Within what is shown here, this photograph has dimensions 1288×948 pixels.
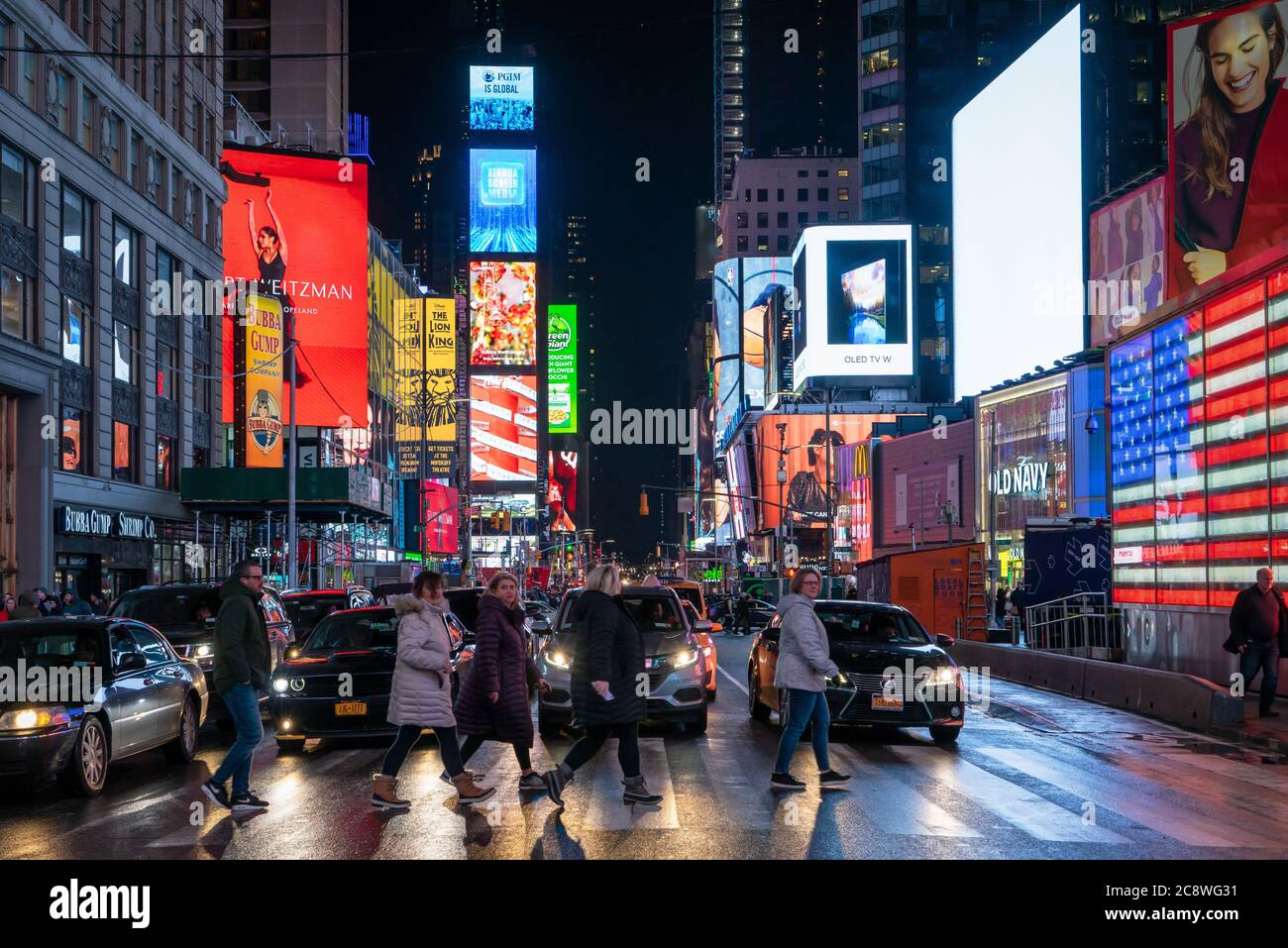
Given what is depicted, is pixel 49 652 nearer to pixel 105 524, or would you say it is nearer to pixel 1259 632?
pixel 1259 632

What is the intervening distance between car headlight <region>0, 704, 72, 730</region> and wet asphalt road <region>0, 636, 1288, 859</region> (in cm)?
69

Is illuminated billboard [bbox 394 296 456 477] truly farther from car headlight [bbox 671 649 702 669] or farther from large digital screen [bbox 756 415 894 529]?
car headlight [bbox 671 649 702 669]

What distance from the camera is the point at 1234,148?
3575 centimetres

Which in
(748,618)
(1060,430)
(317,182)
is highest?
(317,182)

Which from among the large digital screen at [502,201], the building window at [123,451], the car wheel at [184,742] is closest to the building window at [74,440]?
the building window at [123,451]

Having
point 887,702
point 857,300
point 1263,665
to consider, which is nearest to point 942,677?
point 887,702

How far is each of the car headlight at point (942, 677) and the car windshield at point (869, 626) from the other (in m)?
0.73

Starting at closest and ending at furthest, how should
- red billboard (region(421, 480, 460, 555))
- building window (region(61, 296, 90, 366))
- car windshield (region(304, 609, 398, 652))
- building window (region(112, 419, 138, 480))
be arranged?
car windshield (region(304, 609, 398, 652)), building window (region(61, 296, 90, 366)), building window (region(112, 419, 138, 480)), red billboard (region(421, 480, 460, 555))

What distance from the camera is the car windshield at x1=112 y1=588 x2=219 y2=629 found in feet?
63.6

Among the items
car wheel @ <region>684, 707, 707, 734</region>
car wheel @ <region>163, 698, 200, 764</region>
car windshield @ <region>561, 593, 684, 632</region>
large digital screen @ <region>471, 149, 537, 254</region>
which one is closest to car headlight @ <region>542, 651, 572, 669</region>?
car windshield @ <region>561, 593, 684, 632</region>

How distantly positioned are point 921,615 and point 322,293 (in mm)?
39054

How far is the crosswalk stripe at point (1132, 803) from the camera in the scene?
381 inches
